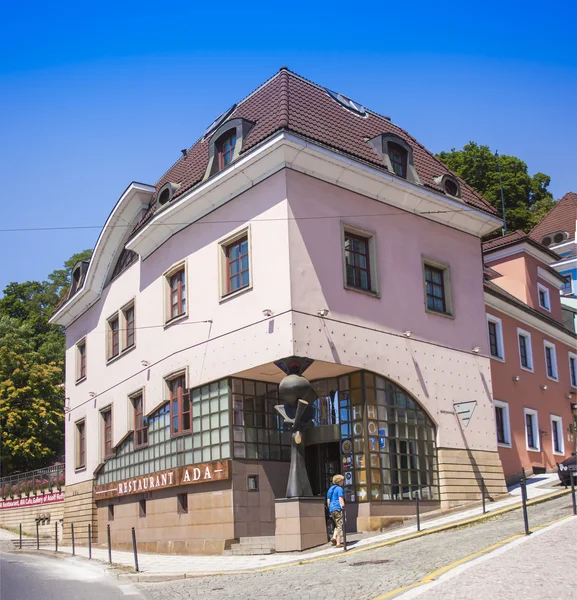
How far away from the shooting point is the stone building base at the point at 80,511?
30469 mm

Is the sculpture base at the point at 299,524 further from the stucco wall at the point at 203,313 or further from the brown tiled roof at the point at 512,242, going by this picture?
the brown tiled roof at the point at 512,242

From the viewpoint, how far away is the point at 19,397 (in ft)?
174

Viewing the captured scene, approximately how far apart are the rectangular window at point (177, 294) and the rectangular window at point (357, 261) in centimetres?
533

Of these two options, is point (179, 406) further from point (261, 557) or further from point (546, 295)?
point (546, 295)

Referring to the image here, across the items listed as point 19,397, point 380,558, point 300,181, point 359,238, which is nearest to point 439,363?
point 359,238

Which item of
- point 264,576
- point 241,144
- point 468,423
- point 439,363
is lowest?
point 264,576

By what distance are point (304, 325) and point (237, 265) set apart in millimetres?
3301

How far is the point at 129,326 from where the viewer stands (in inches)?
1152

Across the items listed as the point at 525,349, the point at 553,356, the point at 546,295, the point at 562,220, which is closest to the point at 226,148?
the point at 525,349

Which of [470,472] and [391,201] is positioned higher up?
[391,201]

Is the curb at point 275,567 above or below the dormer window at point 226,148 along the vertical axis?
below

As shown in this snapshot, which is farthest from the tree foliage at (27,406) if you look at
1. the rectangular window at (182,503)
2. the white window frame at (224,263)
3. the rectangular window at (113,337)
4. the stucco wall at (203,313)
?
the white window frame at (224,263)

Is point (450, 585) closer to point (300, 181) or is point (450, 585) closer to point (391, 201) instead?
point (300, 181)

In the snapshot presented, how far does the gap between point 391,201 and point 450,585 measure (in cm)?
1486
